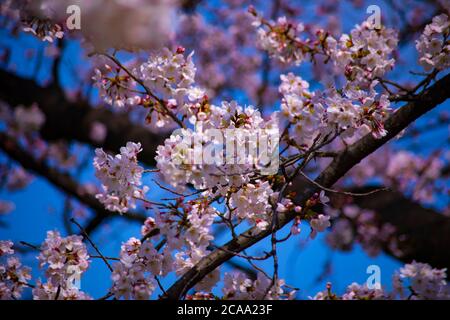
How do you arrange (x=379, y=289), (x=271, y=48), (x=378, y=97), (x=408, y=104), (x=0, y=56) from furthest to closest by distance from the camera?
(x=0, y=56) < (x=271, y=48) < (x=379, y=289) < (x=408, y=104) < (x=378, y=97)

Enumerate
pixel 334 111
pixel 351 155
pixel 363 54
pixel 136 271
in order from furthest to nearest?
pixel 363 54 < pixel 351 155 < pixel 136 271 < pixel 334 111

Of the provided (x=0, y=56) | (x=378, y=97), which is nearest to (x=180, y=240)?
(x=378, y=97)

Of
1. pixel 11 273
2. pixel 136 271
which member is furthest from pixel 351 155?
pixel 11 273

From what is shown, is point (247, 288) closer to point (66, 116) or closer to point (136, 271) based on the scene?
point (136, 271)

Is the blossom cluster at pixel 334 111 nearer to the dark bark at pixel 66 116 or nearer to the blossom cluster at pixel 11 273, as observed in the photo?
the blossom cluster at pixel 11 273

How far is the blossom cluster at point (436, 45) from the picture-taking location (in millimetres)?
2482

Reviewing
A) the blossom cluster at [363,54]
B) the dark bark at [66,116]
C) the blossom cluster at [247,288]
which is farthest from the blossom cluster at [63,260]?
A: the dark bark at [66,116]

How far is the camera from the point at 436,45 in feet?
8.25

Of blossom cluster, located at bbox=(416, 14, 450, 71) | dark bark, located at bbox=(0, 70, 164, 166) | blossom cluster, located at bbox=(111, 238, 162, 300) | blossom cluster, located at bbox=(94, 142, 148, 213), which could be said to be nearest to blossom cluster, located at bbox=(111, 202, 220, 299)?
blossom cluster, located at bbox=(111, 238, 162, 300)

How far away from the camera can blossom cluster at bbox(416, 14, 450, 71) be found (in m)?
2.48
